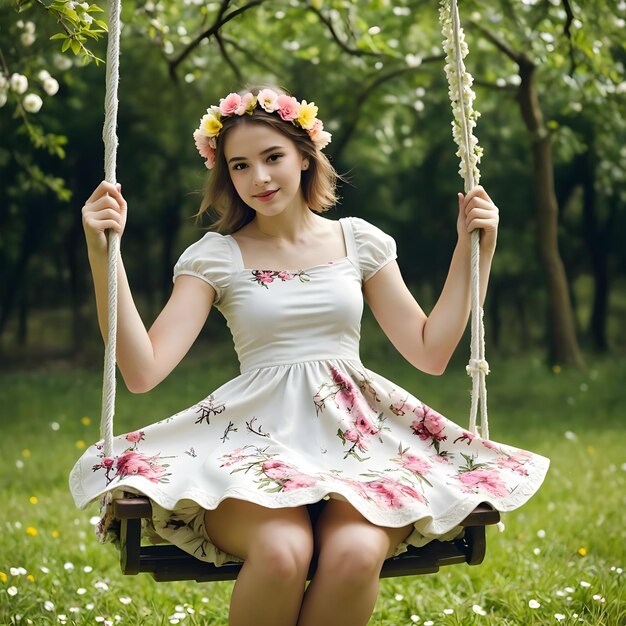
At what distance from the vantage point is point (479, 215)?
2.84 metres

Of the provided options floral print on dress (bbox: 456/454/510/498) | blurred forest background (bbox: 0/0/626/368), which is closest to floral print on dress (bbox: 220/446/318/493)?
floral print on dress (bbox: 456/454/510/498)

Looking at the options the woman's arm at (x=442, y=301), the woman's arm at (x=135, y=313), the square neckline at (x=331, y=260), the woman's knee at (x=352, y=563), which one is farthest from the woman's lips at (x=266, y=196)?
the woman's knee at (x=352, y=563)

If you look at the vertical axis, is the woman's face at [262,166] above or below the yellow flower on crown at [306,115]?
below

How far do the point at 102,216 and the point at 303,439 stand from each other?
2.60 feet

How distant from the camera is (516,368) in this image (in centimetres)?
1073

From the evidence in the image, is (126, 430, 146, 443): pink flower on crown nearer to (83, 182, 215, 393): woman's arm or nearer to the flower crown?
(83, 182, 215, 393): woman's arm

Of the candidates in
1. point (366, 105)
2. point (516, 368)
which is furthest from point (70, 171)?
point (516, 368)

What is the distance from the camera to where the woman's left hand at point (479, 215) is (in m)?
2.84

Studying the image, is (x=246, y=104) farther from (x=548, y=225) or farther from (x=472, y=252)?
(x=548, y=225)

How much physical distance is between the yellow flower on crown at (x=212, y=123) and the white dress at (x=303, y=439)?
31cm

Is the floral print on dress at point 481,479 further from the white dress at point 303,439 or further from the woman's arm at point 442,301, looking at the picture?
the woman's arm at point 442,301

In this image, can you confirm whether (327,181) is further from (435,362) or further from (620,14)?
(620,14)

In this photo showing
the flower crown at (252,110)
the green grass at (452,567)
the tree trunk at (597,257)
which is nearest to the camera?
the flower crown at (252,110)

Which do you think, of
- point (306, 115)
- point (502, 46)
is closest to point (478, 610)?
point (306, 115)
